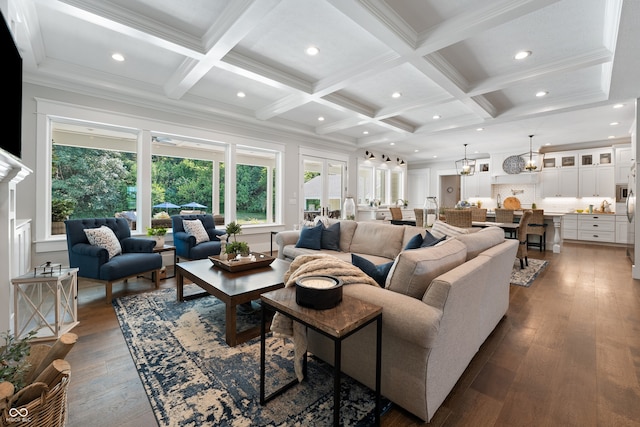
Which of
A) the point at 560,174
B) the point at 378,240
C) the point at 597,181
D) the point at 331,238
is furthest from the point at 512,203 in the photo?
the point at 331,238

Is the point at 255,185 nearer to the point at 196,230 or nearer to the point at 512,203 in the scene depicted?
the point at 196,230

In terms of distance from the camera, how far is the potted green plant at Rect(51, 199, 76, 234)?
3837 millimetres

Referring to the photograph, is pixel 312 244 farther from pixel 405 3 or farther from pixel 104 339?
pixel 405 3

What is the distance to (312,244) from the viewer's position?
3.93 meters

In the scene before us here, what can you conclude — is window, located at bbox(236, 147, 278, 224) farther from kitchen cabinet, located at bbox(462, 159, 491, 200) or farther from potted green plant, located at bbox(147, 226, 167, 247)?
kitchen cabinet, located at bbox(462, 159, 491, 200)

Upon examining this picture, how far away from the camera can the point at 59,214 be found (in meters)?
3.87

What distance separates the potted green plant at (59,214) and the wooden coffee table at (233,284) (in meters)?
2.21

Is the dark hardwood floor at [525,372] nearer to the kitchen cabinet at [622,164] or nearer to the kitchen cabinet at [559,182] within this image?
the kitchen cabinet at [622,164]

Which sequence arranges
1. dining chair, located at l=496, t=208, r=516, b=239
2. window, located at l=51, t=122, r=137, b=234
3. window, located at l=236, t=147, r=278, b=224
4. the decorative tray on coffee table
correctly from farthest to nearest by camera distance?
window, located at l=236, t=147, r=278, b=224 < dining chair, located at l=496, t=208, r=516, b=239 < window, located at l=51, t=122, r=137, b=234 < the decorative tray on coffee table

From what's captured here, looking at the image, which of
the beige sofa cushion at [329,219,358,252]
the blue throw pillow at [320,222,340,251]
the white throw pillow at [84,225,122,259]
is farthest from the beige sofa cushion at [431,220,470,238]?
the white throw pillow at [84,225,122,259]

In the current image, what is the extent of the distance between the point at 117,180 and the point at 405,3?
4607 millimetres

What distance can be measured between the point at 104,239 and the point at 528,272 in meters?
6.00

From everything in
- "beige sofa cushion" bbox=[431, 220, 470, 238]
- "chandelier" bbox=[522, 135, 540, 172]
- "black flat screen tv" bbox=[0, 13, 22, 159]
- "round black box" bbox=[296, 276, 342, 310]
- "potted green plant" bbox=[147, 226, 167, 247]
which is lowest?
"round black box" bbox=[296, 276, 342, 310]

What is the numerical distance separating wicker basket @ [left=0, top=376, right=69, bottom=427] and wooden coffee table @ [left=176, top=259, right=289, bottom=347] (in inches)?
47.2
